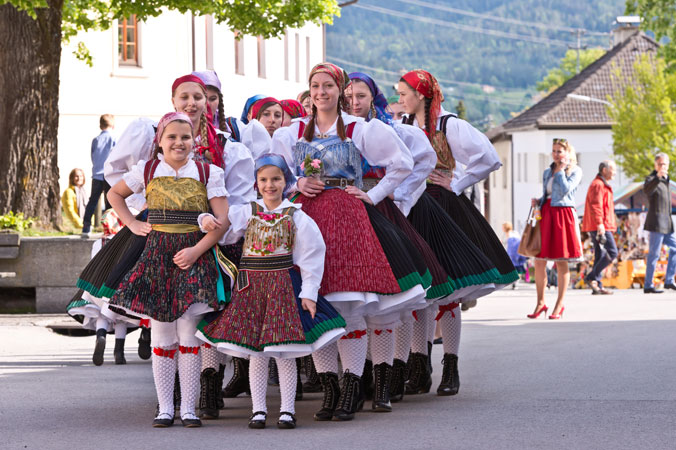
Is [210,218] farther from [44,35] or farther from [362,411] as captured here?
[44,35]

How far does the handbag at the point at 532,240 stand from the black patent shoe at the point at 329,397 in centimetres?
756

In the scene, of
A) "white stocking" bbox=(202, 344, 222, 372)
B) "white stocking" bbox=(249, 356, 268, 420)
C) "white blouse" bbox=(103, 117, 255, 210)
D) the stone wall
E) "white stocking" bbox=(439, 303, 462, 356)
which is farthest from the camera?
the stone wall

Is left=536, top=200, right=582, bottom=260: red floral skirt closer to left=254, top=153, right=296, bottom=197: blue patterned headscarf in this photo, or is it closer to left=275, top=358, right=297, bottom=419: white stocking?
left=254, top=153, right=296, bottom=197: blue patterned headscarf

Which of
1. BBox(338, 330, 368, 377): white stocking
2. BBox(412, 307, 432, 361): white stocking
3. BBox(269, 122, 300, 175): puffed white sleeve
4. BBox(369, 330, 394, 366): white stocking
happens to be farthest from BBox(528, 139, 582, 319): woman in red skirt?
BBox(338, 330, 368, 377): white stocking

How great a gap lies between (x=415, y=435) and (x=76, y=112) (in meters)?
30.9

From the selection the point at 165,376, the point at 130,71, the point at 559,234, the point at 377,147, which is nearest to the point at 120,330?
the point at 165,376

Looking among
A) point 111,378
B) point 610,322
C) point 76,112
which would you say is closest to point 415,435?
point 111,378

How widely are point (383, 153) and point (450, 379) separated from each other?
174 cm

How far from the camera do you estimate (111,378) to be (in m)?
10.6

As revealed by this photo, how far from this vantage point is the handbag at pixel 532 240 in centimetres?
1560

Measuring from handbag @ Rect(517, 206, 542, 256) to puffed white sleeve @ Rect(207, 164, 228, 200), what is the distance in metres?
7.92

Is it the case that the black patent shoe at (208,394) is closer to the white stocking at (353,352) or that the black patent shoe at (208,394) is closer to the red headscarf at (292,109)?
the white stocking at (353,352)

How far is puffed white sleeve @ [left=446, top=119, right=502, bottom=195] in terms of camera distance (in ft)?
32.4

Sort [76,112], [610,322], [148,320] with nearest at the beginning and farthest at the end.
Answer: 1. [148,320]
2. [610,322]
3. [76,112]
